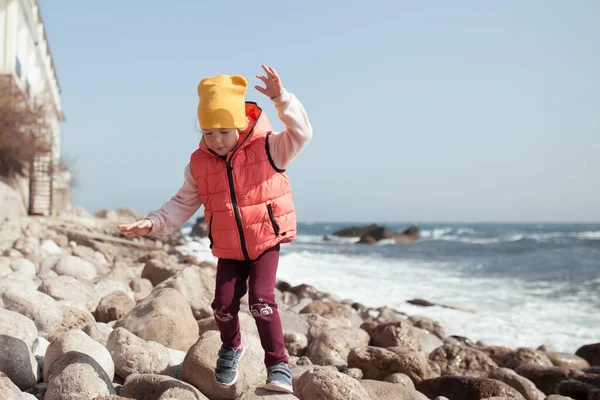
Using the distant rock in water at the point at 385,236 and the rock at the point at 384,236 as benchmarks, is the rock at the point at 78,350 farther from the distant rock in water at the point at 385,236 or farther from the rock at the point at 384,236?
the rock at the point at 384,236

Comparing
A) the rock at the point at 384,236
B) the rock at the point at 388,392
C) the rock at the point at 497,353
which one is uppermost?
the rock at the point at 388,392

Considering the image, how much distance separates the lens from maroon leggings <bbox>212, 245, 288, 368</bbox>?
134 inches

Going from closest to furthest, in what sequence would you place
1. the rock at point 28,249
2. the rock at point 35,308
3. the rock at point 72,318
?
the rock at point 35,308, the rock at point 72,318, the rock at point 28,249

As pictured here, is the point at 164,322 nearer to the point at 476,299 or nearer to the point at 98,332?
the point at 98,332

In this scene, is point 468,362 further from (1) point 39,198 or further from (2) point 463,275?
(1) point 39,198

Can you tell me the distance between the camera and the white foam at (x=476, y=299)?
30.4 feet

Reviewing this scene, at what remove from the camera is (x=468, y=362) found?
5.95 m

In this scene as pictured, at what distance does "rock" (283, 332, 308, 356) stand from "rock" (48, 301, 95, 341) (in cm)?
176

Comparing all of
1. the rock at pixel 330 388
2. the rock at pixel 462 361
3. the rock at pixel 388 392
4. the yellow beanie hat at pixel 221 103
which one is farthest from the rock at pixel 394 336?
the yellow beanie hat at pixel 221 103

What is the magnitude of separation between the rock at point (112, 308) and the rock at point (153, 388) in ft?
6.03

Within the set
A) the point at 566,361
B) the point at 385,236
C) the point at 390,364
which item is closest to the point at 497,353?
the point at 566,361

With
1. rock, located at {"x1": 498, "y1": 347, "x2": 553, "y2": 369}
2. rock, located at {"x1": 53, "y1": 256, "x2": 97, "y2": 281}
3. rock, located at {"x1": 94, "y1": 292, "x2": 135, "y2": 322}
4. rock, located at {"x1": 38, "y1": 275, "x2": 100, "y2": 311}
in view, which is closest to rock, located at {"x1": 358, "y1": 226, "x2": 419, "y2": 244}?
rock, located at {"x1": 53, "y1": 256, "x2": 97, "y2": 281}

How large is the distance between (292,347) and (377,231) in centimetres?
4288

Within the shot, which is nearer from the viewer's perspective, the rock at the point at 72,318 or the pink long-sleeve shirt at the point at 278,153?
the pink long-sleeve shirt at the point at 278,153
